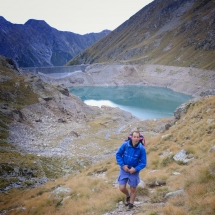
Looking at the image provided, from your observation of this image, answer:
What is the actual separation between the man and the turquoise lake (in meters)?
72.3

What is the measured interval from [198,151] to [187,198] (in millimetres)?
6190

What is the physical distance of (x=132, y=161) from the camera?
27.5 ft

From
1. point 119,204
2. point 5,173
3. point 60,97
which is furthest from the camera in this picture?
point 60,97

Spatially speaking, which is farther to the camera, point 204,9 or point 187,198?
point 204,9

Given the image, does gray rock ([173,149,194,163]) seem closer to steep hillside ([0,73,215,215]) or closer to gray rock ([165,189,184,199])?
steep hillside ([0,73,215,215])

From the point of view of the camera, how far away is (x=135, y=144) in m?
8.29

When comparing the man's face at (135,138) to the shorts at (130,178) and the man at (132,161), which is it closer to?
the man at (132,161)

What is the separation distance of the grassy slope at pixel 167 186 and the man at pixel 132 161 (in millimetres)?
1029

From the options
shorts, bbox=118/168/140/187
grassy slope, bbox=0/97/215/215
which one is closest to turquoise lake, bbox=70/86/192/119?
grassy slope, bbox=0/97/215/215

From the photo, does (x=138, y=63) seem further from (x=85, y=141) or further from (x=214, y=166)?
(x=214, y=166)

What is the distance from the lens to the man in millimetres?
8242

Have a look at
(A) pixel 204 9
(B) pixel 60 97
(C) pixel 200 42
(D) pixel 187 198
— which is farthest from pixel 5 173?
(A) pixel 204 9

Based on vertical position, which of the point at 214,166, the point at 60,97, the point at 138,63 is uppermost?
the point at 138,63

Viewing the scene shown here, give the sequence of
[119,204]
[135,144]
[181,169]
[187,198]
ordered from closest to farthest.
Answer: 1. [187,198]
2. [135,144]
3. [119,204]
4. [181,169]
